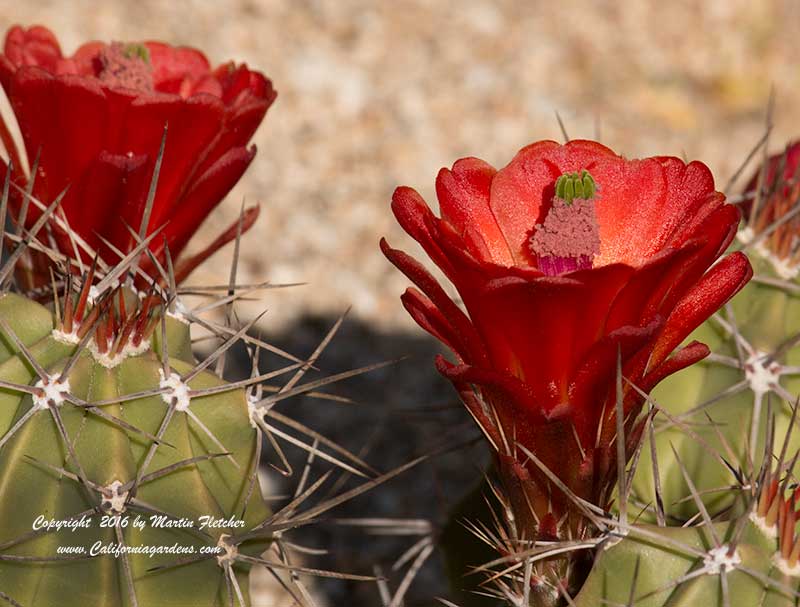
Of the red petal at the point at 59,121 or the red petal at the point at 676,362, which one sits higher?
the red petal at the point at 59,121

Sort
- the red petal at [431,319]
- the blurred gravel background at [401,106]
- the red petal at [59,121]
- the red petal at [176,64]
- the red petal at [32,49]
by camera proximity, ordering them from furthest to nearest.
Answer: the blurred gravel background at [401,106]
the red petal at [176,64]
the red petal at [32,49]
the red petal at [59,121]
the red petal at [431,319]

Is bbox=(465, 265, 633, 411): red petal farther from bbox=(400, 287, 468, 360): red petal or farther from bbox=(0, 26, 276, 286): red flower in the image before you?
bbox=(0, 26, 276, 286): red flower

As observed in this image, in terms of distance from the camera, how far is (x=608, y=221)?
92 cm

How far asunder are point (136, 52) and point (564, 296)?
59 centimetres

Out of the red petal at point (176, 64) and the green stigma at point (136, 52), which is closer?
the green stigma at point (136, 52)

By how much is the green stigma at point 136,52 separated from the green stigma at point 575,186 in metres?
0.51

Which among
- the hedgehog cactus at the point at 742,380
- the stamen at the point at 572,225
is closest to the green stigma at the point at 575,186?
the stamen at the point at 572,225

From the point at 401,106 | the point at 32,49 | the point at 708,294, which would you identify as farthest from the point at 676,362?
the point at 401,106

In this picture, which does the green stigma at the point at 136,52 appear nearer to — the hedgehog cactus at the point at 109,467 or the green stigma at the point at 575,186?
the hedgehog cactus at the point at 109,467

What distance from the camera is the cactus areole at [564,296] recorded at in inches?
31.2

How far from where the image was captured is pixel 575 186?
847 mm

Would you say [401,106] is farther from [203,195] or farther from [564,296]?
[564,296]

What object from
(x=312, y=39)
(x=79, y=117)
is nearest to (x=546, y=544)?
(x=79, y=117)

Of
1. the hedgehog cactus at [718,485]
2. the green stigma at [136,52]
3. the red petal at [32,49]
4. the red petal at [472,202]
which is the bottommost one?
the hedgehog cactus at [718,485]
